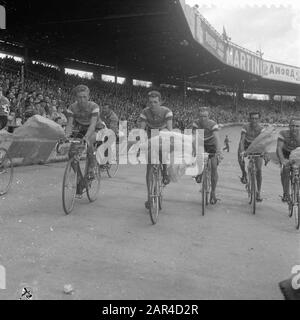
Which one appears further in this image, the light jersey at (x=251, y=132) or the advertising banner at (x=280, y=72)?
the advertising banner at (x=280, y=72)

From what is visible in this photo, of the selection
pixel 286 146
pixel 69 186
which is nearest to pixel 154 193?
pixel 69 186

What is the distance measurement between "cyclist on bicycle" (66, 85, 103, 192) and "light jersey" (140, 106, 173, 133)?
2.75ft

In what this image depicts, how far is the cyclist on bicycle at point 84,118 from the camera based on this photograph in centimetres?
734

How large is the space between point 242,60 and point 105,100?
20.6 metres

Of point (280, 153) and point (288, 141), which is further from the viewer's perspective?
point (288, 141)

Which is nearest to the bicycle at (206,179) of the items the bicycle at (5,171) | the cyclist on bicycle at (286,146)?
the cyclist on bicycle at (286,146)

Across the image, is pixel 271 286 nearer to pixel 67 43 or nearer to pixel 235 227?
pixel 235 227

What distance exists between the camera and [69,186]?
693cm

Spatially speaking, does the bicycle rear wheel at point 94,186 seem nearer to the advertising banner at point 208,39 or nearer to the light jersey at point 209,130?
the light jersey at point 209,130

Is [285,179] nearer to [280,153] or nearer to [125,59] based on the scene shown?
[280,153]

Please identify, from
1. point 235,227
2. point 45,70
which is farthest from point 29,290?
point 45,70

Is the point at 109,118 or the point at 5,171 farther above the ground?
the point at 109,118

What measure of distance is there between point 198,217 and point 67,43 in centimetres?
2974

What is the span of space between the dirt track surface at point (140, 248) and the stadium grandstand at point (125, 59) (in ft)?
22.8
